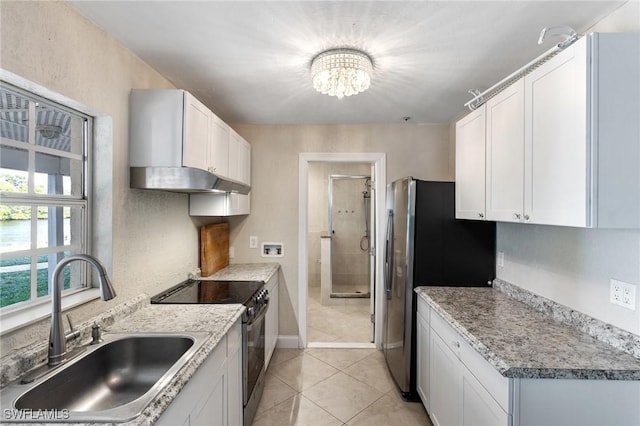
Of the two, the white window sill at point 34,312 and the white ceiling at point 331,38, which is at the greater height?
the white ceiling at point 331,38

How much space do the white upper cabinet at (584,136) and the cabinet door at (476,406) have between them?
84 cm

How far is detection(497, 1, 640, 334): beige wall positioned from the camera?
1323mm

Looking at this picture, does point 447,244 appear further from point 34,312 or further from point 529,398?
point 34,312

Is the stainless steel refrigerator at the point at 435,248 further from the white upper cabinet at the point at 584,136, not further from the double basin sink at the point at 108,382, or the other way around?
the double basin sink at the point at 108,382

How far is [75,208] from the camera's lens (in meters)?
1.58

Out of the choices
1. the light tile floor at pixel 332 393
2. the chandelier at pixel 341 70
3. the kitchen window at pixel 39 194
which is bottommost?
the light tile floor at pixel 332 393

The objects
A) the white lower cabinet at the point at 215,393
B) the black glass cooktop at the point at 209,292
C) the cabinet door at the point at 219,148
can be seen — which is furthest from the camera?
the cabinet door at the point at 219,148

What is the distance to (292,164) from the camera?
334 cm

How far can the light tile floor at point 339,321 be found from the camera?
3594 millimetres

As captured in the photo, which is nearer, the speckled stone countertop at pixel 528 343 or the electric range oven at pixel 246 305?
the speckled stone countertop at pixel 528 343

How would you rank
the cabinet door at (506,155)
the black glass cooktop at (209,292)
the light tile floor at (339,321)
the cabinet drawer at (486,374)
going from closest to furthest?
the cabinet drawer at (486,374), the cabinet door at (506,155), the black glass cooktop at (209,292), the light tile floor at (339,321)

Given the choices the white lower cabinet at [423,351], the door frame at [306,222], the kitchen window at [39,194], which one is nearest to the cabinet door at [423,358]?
the white lower cabinet at [423,351]

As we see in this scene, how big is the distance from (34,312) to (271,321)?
1878 millimetres

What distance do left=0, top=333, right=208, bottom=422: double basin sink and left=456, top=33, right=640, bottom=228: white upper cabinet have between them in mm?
1728
